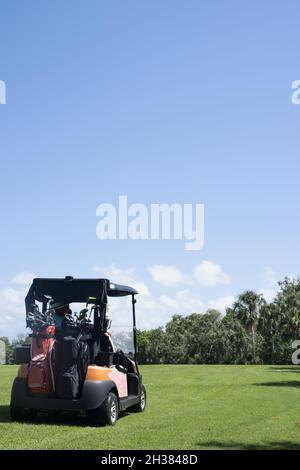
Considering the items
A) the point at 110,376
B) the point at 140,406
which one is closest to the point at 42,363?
the point at 110,376

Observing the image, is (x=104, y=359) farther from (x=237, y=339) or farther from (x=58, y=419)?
(x=237, y=339)

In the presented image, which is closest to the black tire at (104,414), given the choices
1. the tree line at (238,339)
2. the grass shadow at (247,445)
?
the grass shadow at (247,445)

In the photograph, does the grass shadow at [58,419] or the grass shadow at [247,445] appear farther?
the grass shadow at [58,419]

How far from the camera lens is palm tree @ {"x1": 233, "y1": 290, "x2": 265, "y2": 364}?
89.1 meters

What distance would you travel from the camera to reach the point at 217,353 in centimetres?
8894

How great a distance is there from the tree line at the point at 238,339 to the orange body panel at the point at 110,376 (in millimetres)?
70260

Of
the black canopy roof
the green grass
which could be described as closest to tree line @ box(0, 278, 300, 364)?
the green grass

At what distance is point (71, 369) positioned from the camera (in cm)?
1229

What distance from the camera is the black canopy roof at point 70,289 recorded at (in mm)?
13211

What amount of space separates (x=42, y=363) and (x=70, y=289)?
1911mm

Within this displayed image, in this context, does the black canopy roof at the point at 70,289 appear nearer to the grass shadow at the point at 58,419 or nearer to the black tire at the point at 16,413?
the black tire at the point at 16,413

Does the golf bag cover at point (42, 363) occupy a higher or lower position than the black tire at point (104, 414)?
higher

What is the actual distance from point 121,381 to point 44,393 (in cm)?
198

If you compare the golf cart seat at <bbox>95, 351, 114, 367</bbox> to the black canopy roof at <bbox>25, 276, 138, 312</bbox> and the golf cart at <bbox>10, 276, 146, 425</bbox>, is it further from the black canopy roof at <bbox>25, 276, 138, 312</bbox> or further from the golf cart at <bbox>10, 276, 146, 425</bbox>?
the black canopy roof at <bbox>25, 276, 138, 312</bbox>
